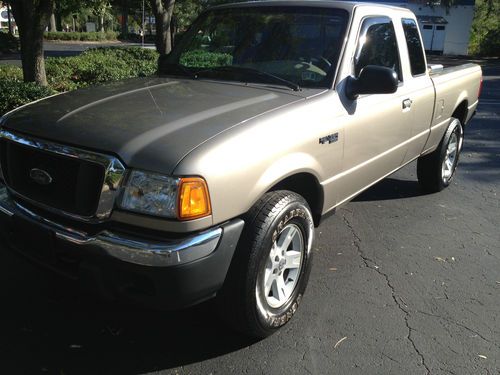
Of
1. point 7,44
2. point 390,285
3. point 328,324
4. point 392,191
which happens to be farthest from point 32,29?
point 7,44

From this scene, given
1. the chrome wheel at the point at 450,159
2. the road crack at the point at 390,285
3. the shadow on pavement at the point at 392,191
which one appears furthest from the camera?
the chrome wheel at the point at 450,159

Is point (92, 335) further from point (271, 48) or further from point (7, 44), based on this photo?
point (7, 44)

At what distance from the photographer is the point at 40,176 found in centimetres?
273

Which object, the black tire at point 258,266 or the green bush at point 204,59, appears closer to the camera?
the black tire at point 258,266

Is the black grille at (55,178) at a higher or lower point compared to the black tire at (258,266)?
higher

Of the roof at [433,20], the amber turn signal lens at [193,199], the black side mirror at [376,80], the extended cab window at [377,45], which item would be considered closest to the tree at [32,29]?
the extended cab window at [377,45]

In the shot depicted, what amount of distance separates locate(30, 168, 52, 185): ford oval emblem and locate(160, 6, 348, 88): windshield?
4.95ft

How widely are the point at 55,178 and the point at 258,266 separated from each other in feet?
3.84

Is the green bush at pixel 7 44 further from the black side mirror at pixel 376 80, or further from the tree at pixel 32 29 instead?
the black side mirror at pixel 376 80

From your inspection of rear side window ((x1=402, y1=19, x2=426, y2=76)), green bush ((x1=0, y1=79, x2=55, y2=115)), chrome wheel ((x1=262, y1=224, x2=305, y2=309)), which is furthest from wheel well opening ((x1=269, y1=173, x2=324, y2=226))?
green bush ((x1=0, y1=79, x2=55, y2=115))

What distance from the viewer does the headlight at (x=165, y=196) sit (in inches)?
93.0

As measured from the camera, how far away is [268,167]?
9.01 ft

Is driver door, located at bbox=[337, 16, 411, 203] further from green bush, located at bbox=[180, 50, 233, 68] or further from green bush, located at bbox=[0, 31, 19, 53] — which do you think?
green bush, located at bbox=[0, 31, 19, 53]

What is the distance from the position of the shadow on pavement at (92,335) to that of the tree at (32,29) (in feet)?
20.4
